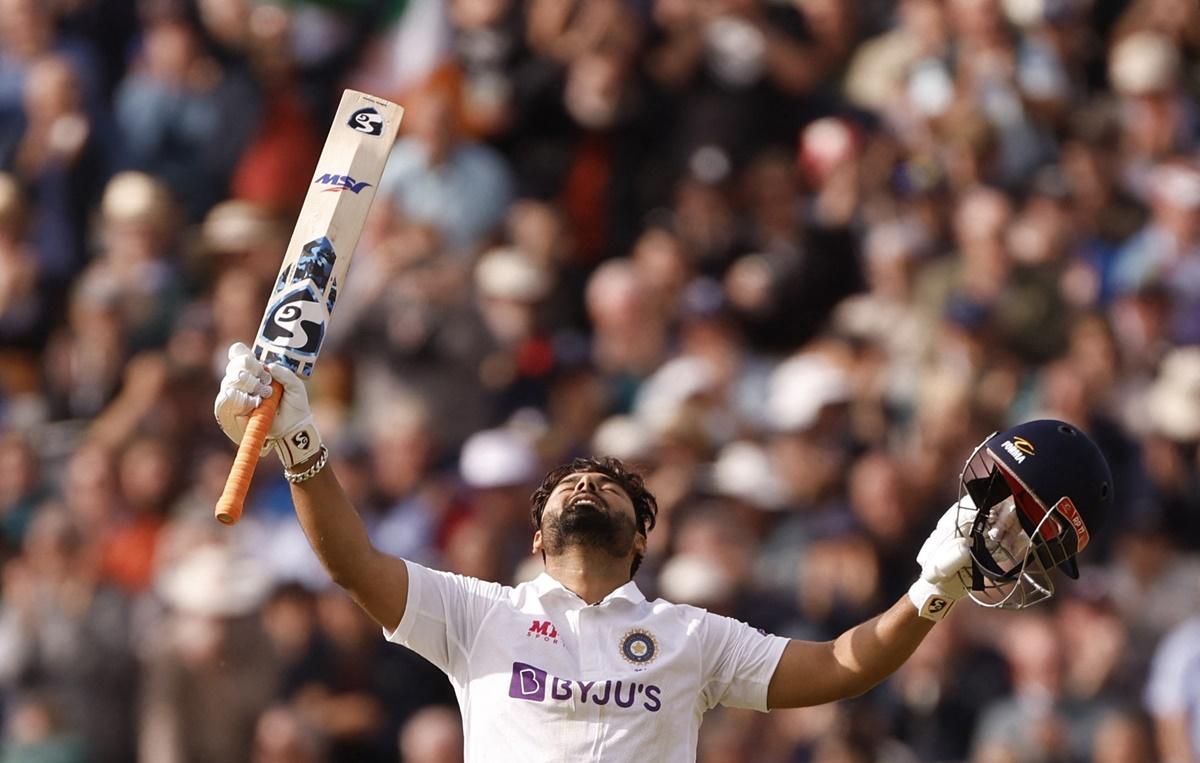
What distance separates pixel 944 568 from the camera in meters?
5.89

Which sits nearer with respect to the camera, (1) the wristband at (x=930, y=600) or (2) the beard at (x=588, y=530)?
(1) the wristband at (x=930, y=600)

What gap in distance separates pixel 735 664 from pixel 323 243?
1646 mm

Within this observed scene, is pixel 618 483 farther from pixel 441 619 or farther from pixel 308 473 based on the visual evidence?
pixel 308 473

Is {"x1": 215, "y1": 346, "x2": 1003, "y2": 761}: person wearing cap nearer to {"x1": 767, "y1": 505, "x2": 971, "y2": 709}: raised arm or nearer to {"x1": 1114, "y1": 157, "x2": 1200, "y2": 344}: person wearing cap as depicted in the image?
{"x1": 767, "y1": 505, "x2": 971, "y2": 709}: raised arm

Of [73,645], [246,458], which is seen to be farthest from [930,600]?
[73,645]

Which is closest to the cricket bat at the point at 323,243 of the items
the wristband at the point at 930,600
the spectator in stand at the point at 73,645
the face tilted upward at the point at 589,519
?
the face tilted upward at the point at 589,519

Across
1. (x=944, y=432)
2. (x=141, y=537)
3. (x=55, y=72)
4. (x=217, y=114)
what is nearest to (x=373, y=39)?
(x=217, y=114)

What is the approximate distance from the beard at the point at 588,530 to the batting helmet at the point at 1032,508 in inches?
38.8

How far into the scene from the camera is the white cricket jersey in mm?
5910

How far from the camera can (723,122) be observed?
1222 centimetres

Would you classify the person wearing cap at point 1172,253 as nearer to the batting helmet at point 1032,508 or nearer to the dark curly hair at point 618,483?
the dark curly hair at point 618,483

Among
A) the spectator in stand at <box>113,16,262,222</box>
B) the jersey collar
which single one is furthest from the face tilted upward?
the spectator in stand at <box>113,16,262,222</box>

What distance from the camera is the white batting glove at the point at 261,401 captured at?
5793 mm

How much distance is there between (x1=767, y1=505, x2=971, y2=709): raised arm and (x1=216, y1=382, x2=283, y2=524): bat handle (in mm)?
1573
